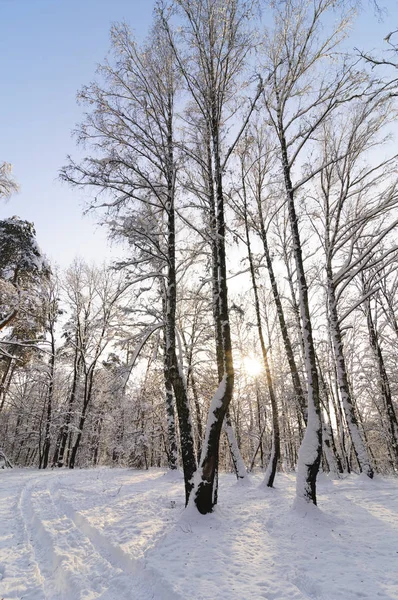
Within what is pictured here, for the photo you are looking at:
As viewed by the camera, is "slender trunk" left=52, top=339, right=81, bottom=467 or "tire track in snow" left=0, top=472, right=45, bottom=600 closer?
"tire track in snow" left=0, top=472, right=45, bottom=600

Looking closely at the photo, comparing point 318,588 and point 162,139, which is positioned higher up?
point 162,139

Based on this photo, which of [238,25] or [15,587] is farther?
[238,25]

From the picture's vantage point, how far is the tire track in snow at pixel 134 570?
10.8ft

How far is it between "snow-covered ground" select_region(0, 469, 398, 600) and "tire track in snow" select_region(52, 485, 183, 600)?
0.01m

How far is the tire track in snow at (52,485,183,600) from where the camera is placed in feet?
10.8

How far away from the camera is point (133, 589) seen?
3.44 metres

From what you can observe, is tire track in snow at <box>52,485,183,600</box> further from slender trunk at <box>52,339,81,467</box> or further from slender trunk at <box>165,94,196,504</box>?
slender trunk at <box>52,339,81,467</box>

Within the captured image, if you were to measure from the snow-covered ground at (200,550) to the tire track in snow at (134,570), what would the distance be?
1 centimetres

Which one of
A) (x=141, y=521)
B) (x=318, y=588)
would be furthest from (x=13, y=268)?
(x=318, y=588)

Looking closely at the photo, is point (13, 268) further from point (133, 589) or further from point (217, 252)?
point (133, 589)

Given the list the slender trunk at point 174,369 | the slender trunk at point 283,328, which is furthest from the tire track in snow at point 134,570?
the slender trunk at point 283,328

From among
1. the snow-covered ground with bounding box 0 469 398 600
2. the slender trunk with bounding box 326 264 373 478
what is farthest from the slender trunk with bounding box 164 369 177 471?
the slender trunk with bounding box 326 264 373 478

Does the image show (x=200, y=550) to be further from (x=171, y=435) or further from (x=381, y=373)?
(x=381, y=373)

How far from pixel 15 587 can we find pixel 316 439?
18.1 ft
